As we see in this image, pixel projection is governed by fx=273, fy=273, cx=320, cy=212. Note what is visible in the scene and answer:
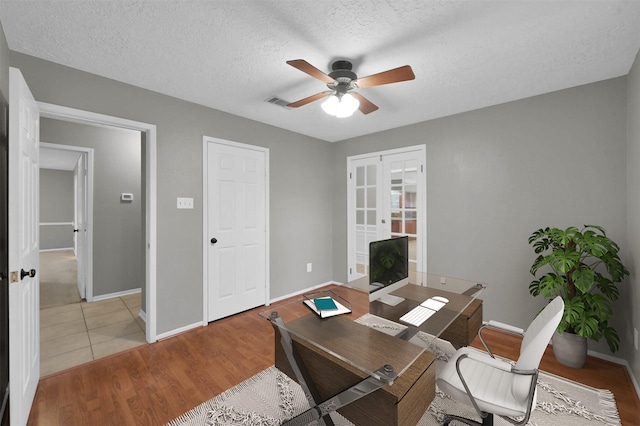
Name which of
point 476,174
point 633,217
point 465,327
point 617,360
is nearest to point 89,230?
point 465,327

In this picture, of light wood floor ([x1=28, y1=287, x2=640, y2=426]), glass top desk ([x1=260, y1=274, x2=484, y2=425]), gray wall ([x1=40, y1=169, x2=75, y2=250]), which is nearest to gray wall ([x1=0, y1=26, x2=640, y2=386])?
light wood floor ([x1=28, y1=287, x2=640, y2=426])

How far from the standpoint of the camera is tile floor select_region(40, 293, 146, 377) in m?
2.45

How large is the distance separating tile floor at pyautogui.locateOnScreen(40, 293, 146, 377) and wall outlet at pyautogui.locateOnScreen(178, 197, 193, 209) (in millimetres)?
1405

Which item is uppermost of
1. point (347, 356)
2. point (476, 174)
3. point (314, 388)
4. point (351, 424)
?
point (476, 174)

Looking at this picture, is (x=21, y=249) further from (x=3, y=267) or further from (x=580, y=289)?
(x=580, y=289)

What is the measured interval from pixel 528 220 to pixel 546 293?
3.05 feet

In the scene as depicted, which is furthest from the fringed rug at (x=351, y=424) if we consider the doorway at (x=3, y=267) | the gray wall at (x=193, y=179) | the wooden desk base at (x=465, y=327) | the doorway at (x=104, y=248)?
the doorway at (x=104, y=248)

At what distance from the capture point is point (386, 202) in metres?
4.10

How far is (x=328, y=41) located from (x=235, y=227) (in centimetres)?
234

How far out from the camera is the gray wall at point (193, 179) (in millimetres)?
2355

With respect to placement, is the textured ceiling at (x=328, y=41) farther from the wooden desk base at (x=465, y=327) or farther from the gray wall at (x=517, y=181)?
the wooden desk base at (x=465, y=327)

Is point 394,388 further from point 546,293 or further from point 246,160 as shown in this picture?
point 246,160

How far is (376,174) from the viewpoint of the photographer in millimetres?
4211

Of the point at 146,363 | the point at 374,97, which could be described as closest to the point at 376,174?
the point at 374,97
